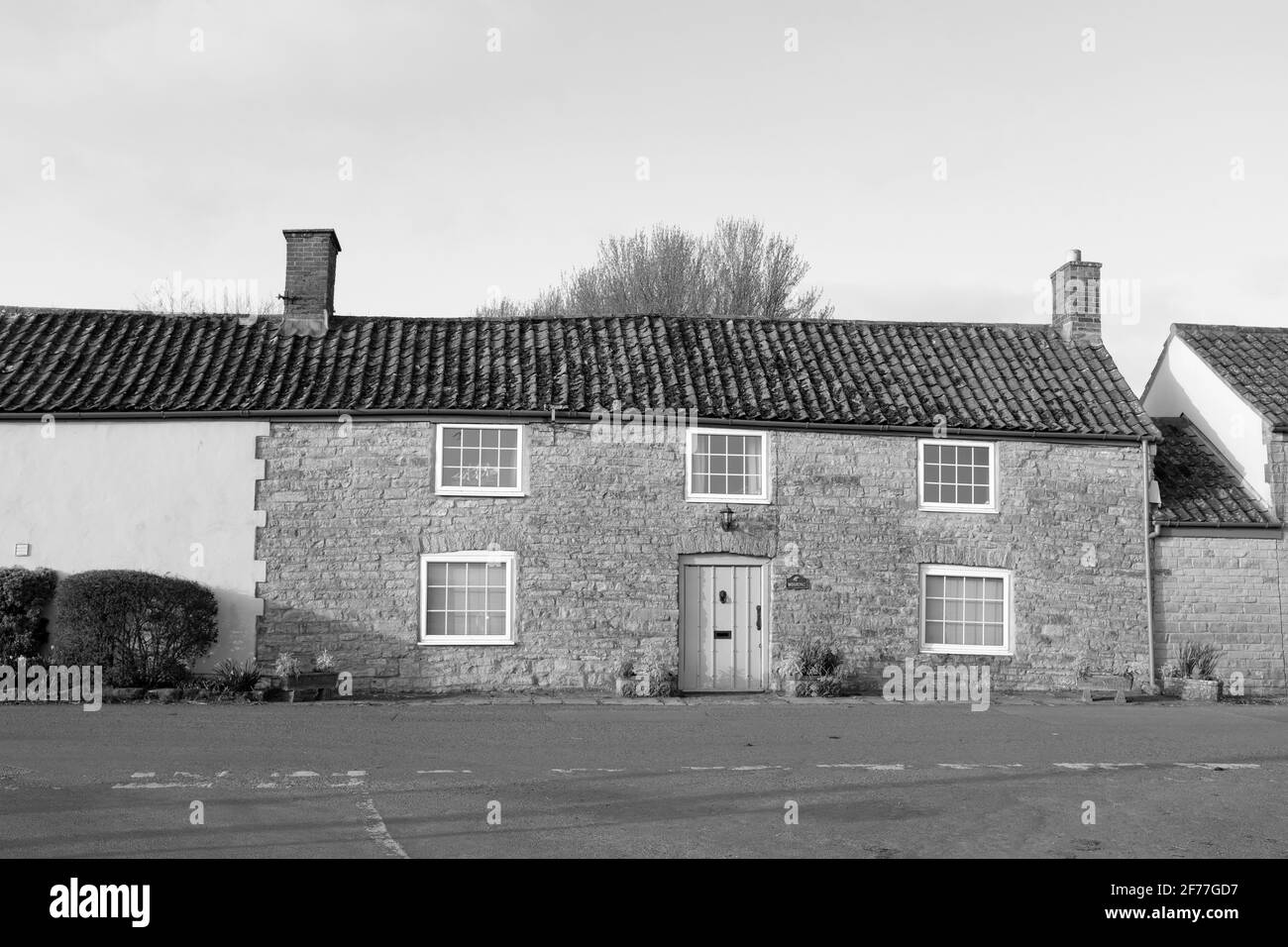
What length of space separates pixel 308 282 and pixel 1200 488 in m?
15.5

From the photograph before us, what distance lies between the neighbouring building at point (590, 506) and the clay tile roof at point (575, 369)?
7 cm

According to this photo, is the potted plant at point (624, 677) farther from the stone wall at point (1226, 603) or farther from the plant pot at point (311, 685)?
the stone wall at point (1226, 603)

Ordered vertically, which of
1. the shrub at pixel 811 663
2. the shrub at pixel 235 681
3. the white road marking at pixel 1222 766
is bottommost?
the white road marking at pixel 1222 766

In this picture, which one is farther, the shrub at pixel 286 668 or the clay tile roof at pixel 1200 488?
the clay tile roof at pixel 1200 488

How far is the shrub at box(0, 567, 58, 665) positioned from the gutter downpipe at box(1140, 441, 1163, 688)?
16.8 m

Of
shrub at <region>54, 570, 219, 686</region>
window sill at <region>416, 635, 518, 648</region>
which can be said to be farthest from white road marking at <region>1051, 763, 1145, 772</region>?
shrub at <region>54, 570, 219, 686</region>

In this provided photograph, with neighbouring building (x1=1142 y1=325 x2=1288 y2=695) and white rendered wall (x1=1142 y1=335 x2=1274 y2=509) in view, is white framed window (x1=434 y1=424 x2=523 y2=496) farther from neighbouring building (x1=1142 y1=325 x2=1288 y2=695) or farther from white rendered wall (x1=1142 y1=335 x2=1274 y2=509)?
white rendered wall (x1=1142 y1=335 x2=1274 y2=509)

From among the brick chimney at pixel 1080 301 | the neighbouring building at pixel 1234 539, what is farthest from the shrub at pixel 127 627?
the brick chimney at pixel 1080 301

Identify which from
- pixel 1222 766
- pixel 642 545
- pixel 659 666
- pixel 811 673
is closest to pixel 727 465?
pixel 642 545

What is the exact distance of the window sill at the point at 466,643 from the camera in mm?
19422

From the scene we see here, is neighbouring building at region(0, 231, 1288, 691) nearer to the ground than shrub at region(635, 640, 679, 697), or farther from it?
farther from it

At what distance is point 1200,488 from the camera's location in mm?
21656

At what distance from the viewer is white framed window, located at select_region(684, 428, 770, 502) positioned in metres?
20.1

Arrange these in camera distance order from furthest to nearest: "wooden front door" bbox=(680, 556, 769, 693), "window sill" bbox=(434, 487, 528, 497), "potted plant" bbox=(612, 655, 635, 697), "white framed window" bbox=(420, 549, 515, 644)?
"wooden front door" bbox=(680, 556, 769, 693) < "window sill" bbox=(434, 487, 528, 497) < "white framed window" bbox=(420, 549, 515, 644) < "potted plant" bbox=(612, 655, 635, 697)
